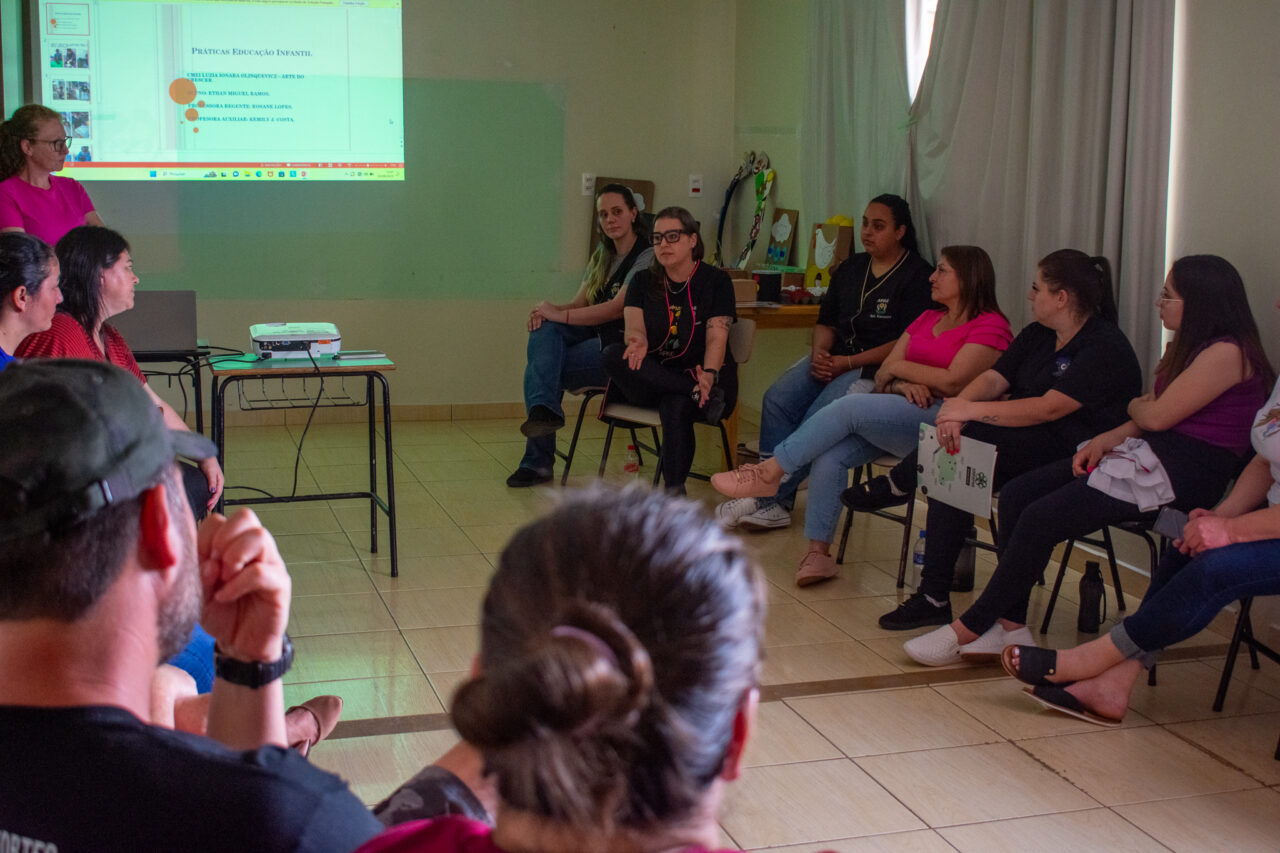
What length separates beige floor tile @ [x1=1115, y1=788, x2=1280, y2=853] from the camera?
7.36ft

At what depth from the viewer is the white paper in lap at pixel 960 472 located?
3.29 metres

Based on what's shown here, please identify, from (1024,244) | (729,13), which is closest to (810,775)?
(1024,244)

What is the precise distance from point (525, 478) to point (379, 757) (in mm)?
2553

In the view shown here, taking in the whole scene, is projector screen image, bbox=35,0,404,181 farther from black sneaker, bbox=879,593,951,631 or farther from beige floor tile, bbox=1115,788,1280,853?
beige floor tile, bbox=1115,788,1280,853

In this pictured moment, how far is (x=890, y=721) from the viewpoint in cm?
278

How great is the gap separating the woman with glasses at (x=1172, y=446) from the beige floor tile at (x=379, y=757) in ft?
4.20

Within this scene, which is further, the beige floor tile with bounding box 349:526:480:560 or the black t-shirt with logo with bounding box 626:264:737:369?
the black t-shirt with logo with bounding box 626:264:737:369

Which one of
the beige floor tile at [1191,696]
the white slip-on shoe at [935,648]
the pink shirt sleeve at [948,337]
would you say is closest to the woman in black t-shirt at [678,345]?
the pink shirt sleeve at [948,337]

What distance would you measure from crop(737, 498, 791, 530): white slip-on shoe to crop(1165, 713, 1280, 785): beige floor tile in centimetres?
182

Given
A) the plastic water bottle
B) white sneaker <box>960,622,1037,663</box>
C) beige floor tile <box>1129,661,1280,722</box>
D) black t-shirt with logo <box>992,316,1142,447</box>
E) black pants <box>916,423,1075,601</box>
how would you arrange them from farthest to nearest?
1. the plastic water bottle
2. black pants <box>916,423,1075,601</box>
3. black t-shirt with logo <box>992,316,1142,447</box>
4. white sneaker <box>960,622,1037,663</box>
5. beige floor tile <box>1129,661,1280,722</box>

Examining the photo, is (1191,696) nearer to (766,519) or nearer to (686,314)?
(766,519)

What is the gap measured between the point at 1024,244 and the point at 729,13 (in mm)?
3078

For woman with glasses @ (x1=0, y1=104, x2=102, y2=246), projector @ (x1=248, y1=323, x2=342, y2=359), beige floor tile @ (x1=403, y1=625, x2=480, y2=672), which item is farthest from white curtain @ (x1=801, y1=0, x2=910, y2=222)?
woman with glasses @ (x1=0, y1=104, x2=102, y2=246)

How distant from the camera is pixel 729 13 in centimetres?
652
